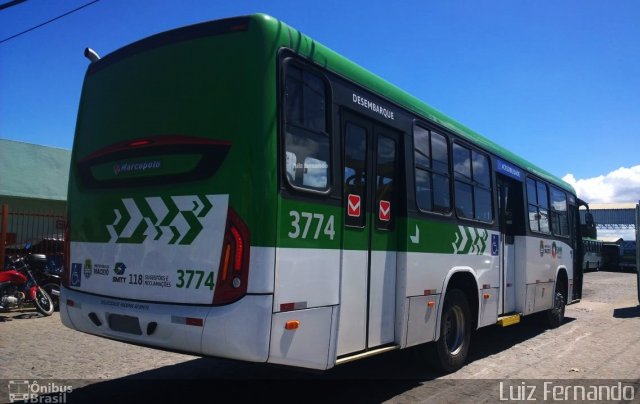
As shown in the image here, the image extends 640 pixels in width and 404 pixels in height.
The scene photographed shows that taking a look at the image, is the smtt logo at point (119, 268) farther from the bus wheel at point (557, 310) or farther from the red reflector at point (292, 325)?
the bus wheel at point (557, 310)

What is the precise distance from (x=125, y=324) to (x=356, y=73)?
318 centimetres

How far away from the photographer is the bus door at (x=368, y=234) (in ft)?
15.8

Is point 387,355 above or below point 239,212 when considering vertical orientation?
below

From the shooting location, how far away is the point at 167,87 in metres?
4.63

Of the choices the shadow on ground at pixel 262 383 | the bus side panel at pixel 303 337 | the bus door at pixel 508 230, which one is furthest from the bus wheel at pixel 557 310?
the bus side panel at pixel 303 337

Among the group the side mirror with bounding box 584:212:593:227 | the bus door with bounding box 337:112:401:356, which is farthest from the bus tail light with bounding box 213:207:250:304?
the side mirror with bounding box 584:212:593:227

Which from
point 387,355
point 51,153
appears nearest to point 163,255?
point 387,355

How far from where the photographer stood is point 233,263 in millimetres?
3945

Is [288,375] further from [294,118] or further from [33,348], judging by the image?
[33,348]

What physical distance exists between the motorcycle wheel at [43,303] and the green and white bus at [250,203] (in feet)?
21.5

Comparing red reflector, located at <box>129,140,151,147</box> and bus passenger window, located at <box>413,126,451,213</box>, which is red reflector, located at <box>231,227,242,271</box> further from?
bus passenger window, located at <box>413,126,451,213</box>

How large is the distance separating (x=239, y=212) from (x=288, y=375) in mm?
3149

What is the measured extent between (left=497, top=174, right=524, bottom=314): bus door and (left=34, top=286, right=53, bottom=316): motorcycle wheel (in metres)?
8.98

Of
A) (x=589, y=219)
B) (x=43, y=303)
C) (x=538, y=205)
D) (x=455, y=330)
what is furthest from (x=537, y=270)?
(x=43, y=303)
